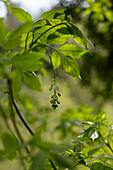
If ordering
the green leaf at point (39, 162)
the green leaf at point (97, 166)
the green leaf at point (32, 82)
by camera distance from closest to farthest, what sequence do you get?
the green leaf at point (39, 162), the green leaf at point (32, 82), the green leaf at point (97, 166)

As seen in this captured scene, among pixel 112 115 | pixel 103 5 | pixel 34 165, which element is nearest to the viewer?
pixel 34 165

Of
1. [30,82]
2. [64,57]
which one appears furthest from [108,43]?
[30,82]

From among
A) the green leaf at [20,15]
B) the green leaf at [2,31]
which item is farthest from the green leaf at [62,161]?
the green leaf at [20,15]

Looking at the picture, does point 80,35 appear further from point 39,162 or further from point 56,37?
point 39,162

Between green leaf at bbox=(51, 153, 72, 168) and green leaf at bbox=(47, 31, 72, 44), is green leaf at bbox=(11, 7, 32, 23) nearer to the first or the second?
green leaf at bbox=(47, 31, 72, 44)

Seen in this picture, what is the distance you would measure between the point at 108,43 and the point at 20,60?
7.99ft

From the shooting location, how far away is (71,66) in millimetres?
510

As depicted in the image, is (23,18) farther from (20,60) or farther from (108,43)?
(108,43)

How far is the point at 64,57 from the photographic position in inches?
20.5

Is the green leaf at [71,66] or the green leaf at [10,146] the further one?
the green leaf at [71,66]

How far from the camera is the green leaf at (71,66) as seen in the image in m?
0.51

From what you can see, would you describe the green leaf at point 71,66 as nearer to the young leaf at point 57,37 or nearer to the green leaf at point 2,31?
the young leaf at point 57,37

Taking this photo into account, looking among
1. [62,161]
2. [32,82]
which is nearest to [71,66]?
[32,82]

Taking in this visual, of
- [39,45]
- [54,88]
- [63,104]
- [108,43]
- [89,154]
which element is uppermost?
[39,45]
